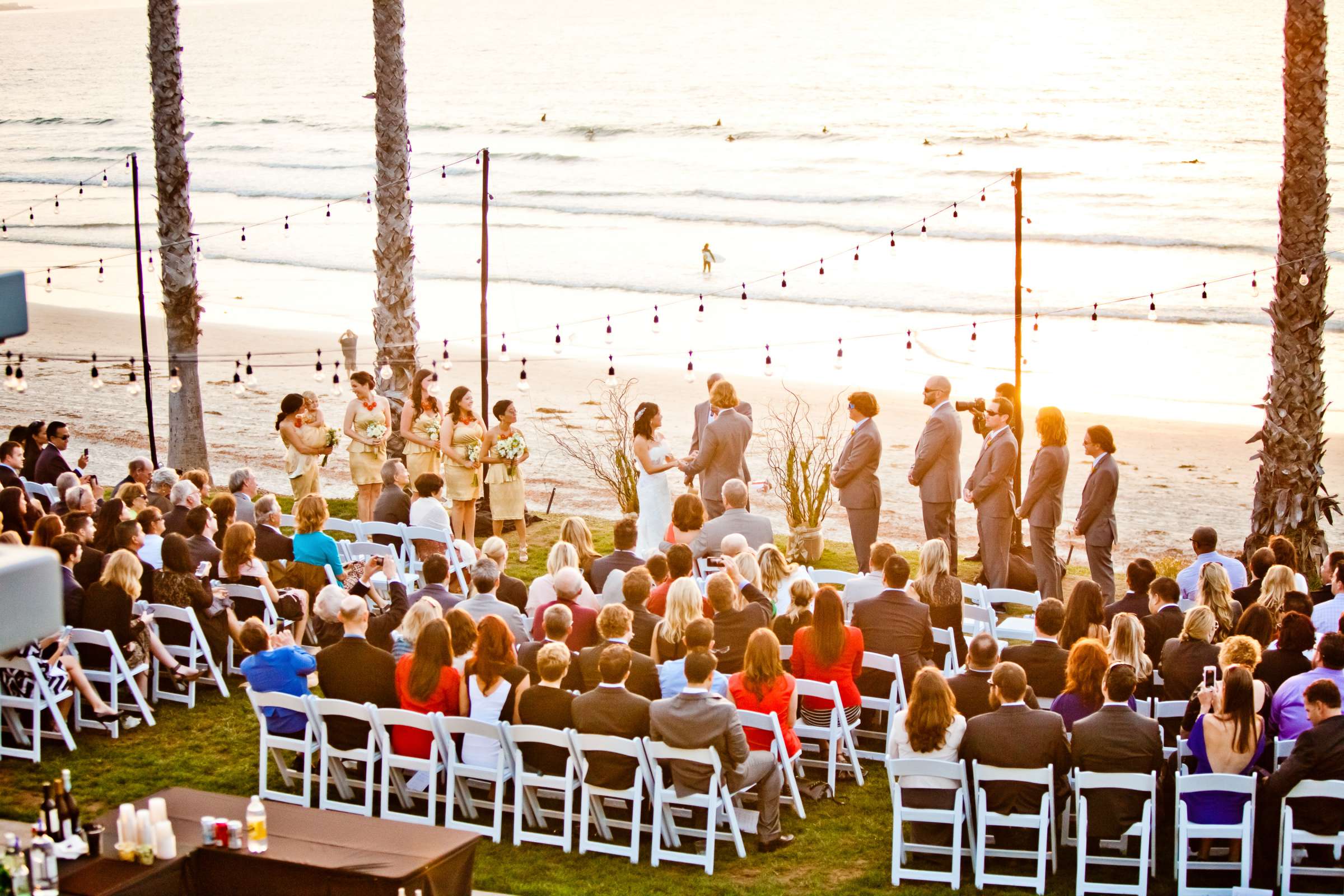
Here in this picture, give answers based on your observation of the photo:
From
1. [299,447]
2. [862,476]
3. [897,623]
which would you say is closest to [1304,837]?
[897,623]

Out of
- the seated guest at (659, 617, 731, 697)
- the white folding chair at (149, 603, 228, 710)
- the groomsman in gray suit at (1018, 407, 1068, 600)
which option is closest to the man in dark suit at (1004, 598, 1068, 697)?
the seated guest at (659, 617, 731, 697)

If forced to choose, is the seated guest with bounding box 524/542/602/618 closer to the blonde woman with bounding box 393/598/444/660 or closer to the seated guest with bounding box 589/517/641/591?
the seated guest with bounding box 589/517/641/591

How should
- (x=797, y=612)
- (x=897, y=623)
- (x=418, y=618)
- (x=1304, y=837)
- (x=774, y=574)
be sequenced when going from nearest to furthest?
1. (x=1304, y=837)
2. (x=418, y=618)
3. (x=897, y=623)
4. (x=797, y=612)
5. (x=774, y=574)

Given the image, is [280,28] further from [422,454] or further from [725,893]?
[725,893]

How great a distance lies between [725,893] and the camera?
747 cm

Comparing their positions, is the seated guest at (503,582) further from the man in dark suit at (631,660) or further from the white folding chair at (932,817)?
the white folding chair at (932,817)

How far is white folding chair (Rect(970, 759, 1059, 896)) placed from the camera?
729 centimetres

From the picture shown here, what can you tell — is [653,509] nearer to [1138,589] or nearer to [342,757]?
[1138,589]

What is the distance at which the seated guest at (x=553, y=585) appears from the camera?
31.3 feet

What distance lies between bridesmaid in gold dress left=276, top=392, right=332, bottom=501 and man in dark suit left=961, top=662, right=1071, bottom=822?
788 cm

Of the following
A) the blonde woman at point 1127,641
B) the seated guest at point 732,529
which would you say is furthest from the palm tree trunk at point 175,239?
the blonde woman at point 1127,641

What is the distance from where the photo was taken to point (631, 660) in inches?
317

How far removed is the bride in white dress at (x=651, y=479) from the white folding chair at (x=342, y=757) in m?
4.38

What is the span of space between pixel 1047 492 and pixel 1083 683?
3992 millimetres
